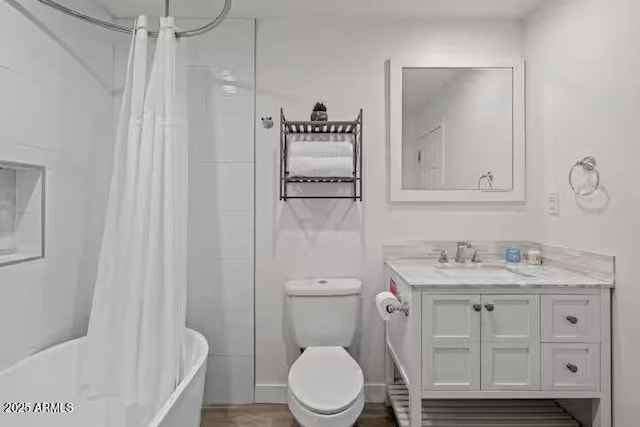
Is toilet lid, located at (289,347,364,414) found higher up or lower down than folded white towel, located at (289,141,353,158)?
lower down

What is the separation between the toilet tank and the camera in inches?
88.8

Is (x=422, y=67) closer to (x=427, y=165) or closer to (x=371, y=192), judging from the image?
(x=427, y=165)

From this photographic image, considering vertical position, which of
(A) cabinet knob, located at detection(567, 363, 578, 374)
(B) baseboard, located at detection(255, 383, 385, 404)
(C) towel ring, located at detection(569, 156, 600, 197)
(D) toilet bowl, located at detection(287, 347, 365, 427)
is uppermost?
(C) towel ring, located at detection(569, 156, 600, 197)

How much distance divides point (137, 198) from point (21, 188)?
2.27 ft

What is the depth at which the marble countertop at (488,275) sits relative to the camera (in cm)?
177

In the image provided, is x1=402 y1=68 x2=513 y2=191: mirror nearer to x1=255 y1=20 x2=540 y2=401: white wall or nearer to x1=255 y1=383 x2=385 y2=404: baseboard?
x1=255 y1=20 x2=540 y2=401: white wall

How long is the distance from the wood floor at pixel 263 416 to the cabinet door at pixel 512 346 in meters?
0.73

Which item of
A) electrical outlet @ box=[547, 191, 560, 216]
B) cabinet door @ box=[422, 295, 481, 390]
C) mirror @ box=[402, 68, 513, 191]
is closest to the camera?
cabinet door @ box=[422, 295, 481, 390]

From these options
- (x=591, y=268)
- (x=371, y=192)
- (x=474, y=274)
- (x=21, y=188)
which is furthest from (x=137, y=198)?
(x=591, y=268)

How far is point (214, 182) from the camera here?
2.45 metres

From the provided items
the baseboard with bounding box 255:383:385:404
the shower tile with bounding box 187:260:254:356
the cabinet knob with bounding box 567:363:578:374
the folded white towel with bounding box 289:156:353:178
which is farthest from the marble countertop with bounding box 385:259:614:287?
the shower tile with bounding box 187:260:254:356

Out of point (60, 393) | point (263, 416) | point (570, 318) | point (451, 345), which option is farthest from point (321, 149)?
point (60, 393)

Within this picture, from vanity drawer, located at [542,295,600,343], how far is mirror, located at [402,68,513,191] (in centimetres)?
86

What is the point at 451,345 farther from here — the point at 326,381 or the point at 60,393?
the point at 60,393
